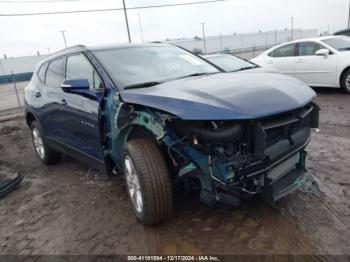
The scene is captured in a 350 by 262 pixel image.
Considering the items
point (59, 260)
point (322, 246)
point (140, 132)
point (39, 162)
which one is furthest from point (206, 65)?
point (39, 162)

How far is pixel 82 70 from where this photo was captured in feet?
13.0

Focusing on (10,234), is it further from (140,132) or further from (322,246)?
(322,246)

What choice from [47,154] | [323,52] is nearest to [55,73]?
[47,154]

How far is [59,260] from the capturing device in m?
2.88

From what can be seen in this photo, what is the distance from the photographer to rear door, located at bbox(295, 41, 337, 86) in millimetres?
8773

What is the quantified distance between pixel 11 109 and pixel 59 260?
1245 centimetres

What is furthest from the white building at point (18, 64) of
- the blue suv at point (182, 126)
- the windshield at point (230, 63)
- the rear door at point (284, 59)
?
the blue suv at point (182, 126)

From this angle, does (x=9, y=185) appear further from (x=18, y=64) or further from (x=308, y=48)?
(x=18, y=64)

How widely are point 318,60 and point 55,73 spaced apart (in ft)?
23.6

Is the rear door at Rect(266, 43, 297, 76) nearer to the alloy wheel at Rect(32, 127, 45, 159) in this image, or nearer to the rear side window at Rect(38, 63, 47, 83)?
the rear side window at Rect(38, 63, 47, 83)

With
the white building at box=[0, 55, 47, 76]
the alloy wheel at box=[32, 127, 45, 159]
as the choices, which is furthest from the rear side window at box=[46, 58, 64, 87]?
the white building at box=[0, 55, 47, 76]

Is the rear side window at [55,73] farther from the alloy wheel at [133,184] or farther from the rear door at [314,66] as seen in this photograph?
the rear door at [314,66]

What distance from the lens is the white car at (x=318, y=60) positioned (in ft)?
28.2

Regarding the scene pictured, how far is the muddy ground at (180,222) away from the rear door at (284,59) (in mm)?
5615
